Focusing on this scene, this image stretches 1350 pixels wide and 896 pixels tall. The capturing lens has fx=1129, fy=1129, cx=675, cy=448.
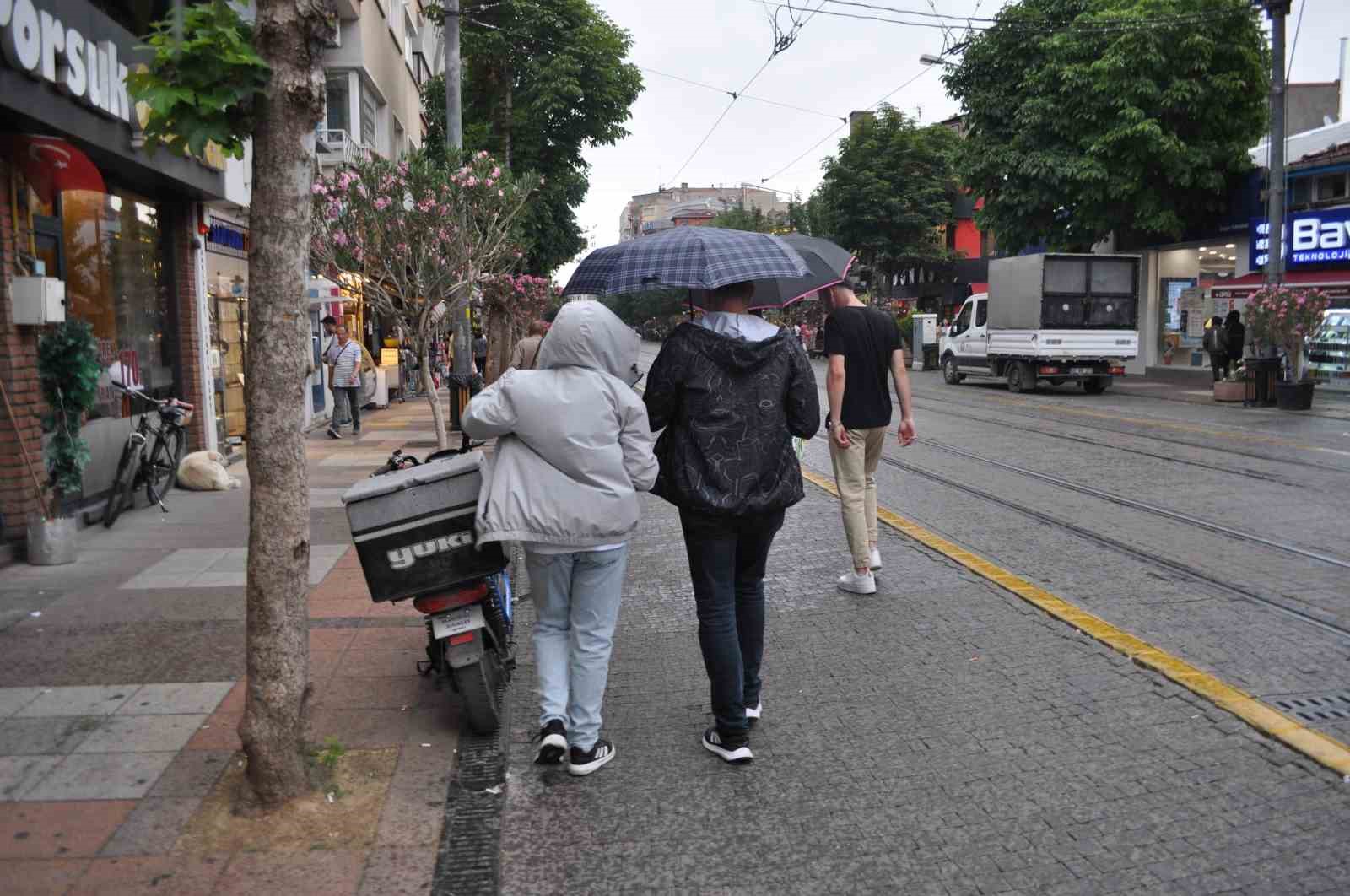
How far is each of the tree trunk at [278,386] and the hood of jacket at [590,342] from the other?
87cm

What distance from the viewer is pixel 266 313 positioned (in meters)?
3.77

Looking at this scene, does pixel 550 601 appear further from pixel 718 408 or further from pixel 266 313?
pixel 266 313

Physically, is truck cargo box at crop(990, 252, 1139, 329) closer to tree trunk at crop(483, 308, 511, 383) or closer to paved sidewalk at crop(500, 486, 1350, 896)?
tree trunk at crop(483, 308, 511, 383)

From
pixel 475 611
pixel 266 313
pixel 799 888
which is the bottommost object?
pixel 799 888

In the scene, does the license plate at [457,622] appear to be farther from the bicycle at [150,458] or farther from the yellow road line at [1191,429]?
the yellow road line at [1191,429]

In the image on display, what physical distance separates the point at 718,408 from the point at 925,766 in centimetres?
156

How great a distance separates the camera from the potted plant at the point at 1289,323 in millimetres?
18797

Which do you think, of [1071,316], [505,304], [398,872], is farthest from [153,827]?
[1071,316]

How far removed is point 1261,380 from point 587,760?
1898cm

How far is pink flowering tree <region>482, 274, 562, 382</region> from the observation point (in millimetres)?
22500

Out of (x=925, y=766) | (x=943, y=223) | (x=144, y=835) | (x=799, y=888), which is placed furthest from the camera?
(x=943, y=223)

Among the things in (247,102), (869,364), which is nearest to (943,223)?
(869,364)

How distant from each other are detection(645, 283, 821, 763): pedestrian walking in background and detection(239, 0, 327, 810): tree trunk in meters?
0.94

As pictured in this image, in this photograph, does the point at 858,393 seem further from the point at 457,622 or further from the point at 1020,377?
the point at 1020,377
